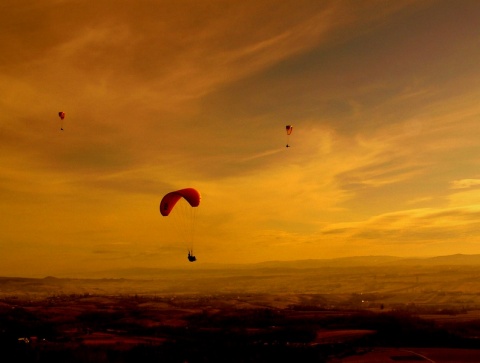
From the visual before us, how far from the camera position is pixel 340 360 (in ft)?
83.8

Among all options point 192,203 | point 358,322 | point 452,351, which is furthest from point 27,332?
point 452,351

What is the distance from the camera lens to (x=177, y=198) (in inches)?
1631

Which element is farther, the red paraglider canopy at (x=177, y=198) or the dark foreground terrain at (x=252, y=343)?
the red paraglider canopy at (x=177, y=198)

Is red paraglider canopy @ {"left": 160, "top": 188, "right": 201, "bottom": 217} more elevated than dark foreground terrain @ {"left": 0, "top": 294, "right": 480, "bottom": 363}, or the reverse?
red paraglider canopy @ {"left": 160, "top": 188, "right": 201, "bottom": 217}

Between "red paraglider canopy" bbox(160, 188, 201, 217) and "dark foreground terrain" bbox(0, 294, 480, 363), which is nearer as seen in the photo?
"dark foreground terrain" bbox(0, 294, 480, 363)

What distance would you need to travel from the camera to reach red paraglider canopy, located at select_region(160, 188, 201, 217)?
39.7 meters

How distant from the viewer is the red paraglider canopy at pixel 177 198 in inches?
1564

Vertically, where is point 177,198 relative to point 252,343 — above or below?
above

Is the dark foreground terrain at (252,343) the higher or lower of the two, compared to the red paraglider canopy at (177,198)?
lower

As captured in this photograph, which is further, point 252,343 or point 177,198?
point 177,198

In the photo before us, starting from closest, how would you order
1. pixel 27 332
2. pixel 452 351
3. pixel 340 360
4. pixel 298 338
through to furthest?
pixel 340 360 → pixel 452 351 → pixel 298 338 → pixel 27 332

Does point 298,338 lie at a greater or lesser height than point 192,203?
lesser

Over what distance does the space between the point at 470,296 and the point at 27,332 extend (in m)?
150

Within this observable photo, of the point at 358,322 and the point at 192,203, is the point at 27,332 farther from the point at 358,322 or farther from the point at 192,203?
the point at 358,322
